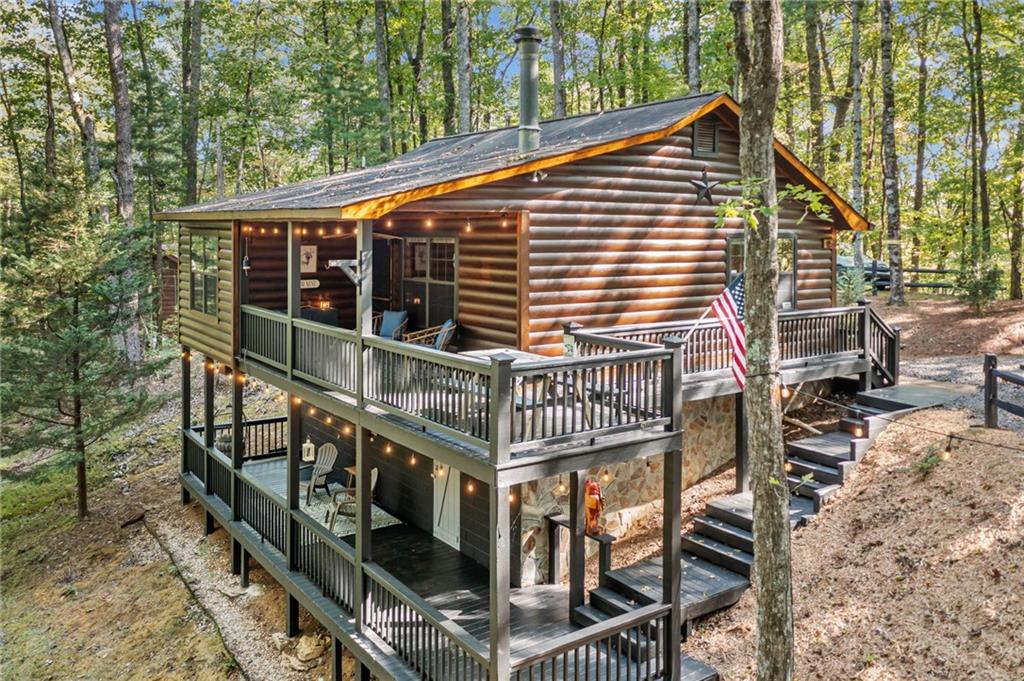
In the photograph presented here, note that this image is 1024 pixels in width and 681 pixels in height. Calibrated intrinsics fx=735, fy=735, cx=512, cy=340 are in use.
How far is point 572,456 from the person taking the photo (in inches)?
298

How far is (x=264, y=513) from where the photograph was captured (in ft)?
40.4

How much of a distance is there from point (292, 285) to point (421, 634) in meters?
5.09

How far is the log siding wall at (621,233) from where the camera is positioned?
10.8m

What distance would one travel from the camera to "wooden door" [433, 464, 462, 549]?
11609 mm

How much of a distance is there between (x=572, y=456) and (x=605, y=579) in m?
2.98

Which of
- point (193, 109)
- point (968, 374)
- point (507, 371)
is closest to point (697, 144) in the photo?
point (507, 371)

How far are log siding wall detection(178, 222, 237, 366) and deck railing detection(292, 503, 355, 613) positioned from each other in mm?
3592

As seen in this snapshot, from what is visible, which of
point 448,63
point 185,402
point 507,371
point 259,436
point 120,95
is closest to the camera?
point 507,371

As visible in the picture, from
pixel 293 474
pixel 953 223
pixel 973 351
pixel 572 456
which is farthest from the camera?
pixel 953 223

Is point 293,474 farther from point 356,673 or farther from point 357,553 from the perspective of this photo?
point 356,673

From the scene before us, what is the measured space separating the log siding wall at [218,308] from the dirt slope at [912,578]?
917 centimetres

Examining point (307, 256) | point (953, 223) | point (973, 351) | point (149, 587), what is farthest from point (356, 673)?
point (953, 223)

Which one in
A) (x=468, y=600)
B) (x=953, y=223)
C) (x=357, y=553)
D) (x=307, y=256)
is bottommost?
(x=468, y=600)

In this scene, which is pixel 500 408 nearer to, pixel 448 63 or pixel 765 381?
pixel 765 381
